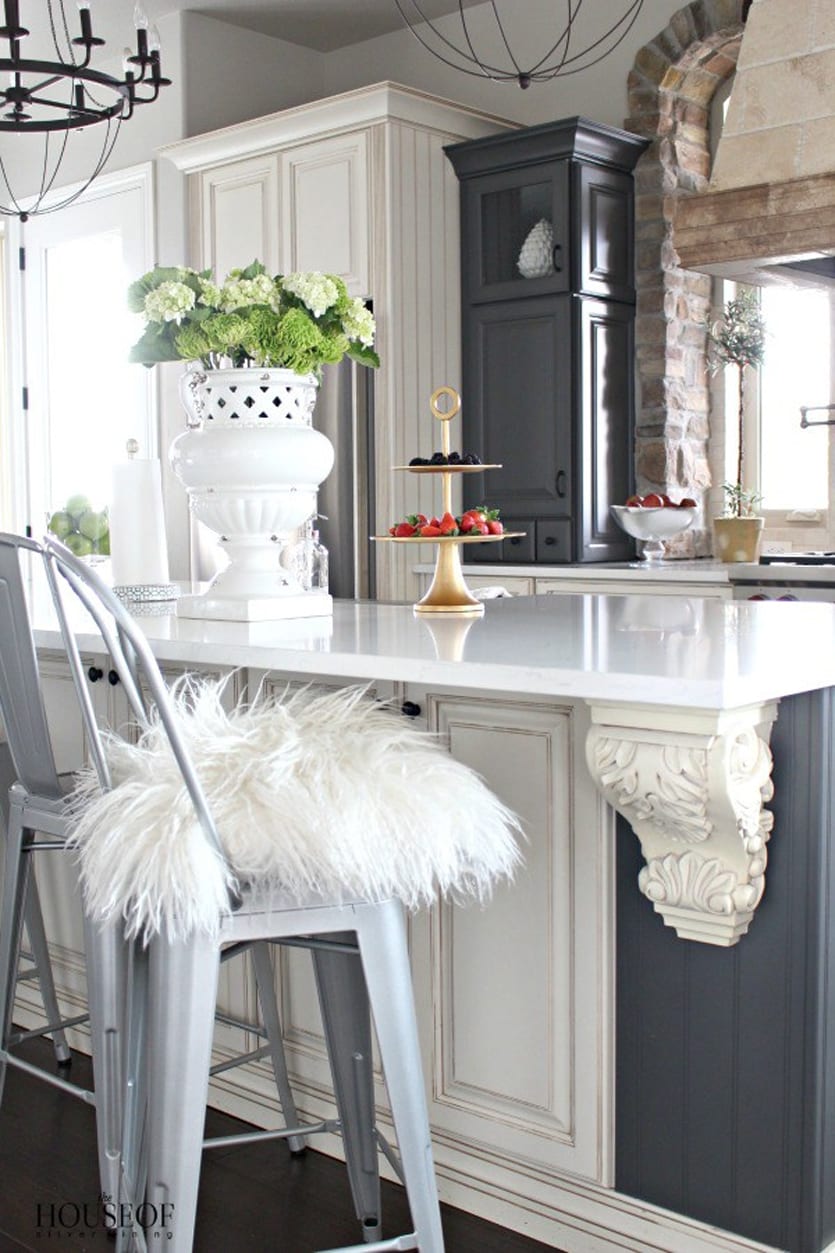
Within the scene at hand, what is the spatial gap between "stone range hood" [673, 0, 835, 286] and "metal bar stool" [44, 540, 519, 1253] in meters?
2.78

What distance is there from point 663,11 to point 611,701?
4.04m

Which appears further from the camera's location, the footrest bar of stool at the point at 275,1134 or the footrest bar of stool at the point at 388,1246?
the footrest bar of stool at the point at 275,1134

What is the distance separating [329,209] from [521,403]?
1.02 m

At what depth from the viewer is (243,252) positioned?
541cm

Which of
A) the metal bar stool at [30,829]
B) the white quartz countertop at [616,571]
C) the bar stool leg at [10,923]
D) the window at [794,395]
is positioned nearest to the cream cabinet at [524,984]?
the metal bar stool at [30,829]

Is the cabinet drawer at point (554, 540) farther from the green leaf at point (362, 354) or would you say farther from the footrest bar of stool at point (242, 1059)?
the footrest bar of stool at point (242, 1059)

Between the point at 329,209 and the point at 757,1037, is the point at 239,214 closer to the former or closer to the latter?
the point at 329,209

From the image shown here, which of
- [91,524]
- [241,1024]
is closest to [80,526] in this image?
[91,524]

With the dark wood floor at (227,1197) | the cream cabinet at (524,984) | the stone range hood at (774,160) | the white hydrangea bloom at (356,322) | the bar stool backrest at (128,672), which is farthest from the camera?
the stone range hood at (774,160)

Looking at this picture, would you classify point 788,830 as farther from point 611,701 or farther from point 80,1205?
point 80,1205

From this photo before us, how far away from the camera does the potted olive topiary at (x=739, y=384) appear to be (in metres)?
4.57

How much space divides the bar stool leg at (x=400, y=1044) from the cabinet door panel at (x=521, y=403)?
3.34m

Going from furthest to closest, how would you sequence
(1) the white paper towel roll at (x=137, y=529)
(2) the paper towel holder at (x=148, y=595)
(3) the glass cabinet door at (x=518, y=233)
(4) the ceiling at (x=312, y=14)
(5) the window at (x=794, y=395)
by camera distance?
(4) the ceiling at (x=312, y=14) < (5) the window at (x=794, y=395) < (3) the glass cabinet door at (x=518, y=233) < (1) the white paper towel roll at (x=137, y=529) < (2) the paper towel holder at (x=148, y=595)

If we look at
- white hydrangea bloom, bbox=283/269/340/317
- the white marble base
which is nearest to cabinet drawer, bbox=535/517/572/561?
the white marble base
